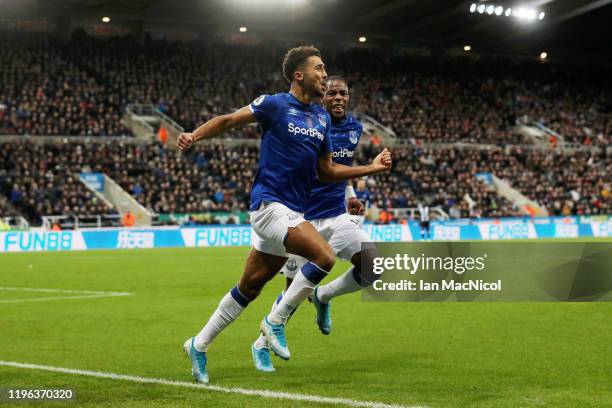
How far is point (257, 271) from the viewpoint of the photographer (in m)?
7.20

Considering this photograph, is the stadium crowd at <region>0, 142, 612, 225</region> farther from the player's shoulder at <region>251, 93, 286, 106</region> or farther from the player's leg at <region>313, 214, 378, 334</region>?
the player's shoulder at <region>251, 93, 286, 106</region>

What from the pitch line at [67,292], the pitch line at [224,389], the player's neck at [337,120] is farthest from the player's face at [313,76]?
the pitch line at [67,292]

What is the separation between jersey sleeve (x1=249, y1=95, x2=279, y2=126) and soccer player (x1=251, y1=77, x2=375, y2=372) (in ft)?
7.24

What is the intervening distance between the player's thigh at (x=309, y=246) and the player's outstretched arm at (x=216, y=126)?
0.92m

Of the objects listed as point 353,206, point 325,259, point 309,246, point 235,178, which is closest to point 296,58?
point 309,246

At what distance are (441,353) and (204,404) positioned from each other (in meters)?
3.29

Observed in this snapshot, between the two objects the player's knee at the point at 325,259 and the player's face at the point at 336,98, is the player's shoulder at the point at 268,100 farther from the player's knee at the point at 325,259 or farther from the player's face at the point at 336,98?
the player's face at the point at 336,98

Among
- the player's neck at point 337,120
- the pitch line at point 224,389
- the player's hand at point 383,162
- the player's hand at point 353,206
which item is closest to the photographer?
the pitch line at point 224,389

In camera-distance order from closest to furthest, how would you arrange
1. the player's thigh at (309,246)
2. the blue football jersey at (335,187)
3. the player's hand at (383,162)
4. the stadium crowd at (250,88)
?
the player's thigh at (309,246) → the player's hand at (383,162) → the blue football jersey at (335,187) → the stadium crowd at (250,88)

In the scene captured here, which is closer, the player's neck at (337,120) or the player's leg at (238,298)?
the player's leg at (238,298)

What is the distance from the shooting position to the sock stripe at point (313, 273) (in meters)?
7.20

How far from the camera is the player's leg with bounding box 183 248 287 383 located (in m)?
7.16

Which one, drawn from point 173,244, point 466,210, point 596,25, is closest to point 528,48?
point 596,25

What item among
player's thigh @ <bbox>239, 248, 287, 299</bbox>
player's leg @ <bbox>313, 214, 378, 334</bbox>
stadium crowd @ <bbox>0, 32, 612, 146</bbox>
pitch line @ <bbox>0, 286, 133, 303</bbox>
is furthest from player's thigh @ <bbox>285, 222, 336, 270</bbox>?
stadium crowd @ <bbox>0, 32, 612, 146</bbox>
